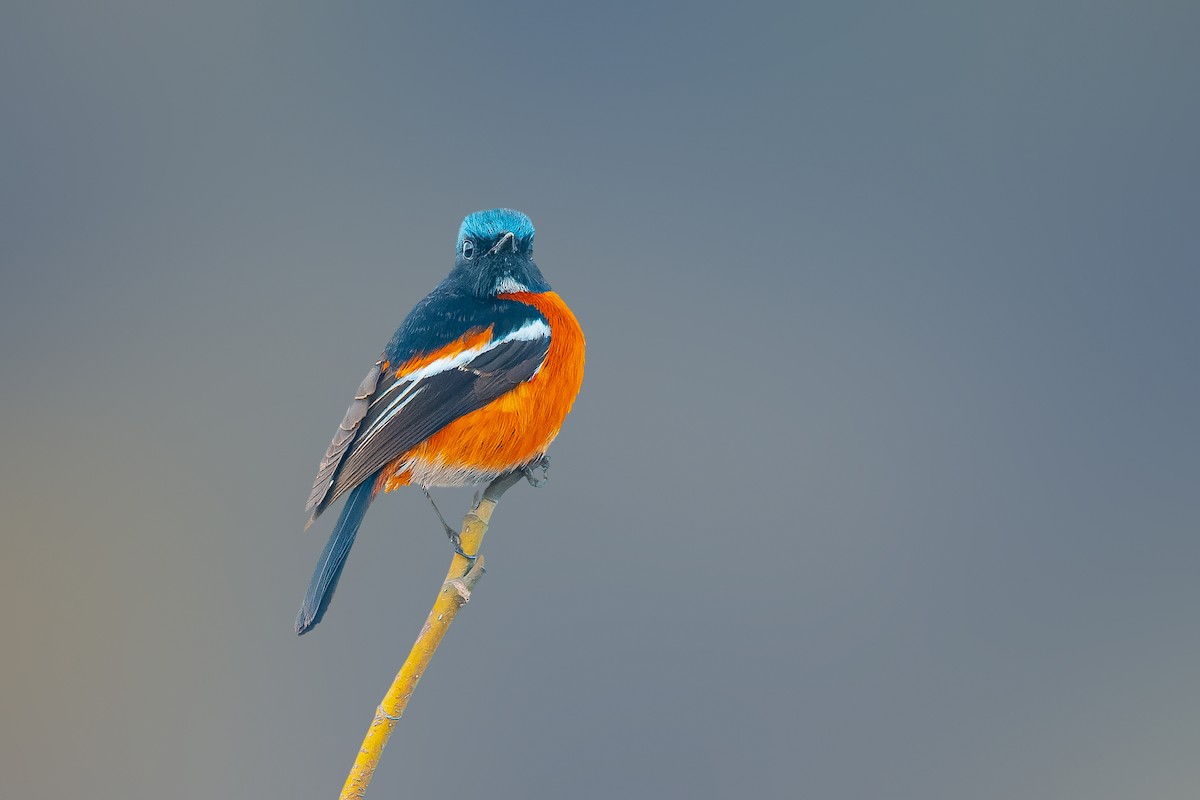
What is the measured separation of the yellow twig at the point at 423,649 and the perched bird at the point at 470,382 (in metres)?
0.28

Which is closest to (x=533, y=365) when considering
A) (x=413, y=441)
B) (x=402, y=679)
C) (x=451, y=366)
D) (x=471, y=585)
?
(x=451, y=366)

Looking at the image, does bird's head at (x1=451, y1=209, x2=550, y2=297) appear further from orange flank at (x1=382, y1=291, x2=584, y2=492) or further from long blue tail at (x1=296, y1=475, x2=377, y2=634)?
long blue tail at (x1=296, y1=475, x2=377, y2=634)

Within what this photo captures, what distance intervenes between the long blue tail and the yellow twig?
0.20 metres

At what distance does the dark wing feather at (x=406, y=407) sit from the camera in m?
2.11

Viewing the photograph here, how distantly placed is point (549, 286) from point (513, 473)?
488 mm

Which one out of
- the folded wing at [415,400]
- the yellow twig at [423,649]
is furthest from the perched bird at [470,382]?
the yellow twig at [423,649]

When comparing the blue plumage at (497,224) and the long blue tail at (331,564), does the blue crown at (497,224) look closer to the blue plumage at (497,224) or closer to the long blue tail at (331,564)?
the blue plumage at (497,224)

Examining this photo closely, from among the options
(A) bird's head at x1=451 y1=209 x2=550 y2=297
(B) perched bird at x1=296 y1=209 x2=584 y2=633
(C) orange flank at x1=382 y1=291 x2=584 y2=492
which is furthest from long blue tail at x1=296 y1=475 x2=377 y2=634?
(A) bird's head at x1=451 y1=209 x2=550 y2=297

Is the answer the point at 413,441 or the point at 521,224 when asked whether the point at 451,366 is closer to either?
the point at 413,441

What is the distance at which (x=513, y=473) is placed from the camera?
7.73 feet

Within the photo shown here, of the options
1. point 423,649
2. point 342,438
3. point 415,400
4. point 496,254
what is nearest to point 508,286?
point 496,254

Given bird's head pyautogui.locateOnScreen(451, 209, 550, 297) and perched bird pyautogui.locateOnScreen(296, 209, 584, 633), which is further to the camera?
bird's head pyautogui.locateOnScreen(451, 209, 550, 297)

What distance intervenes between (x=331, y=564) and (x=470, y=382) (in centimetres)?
57

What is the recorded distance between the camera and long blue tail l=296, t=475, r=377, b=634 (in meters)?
1.81
